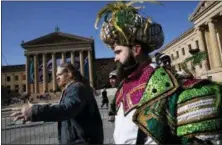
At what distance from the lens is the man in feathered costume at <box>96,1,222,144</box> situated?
139cm

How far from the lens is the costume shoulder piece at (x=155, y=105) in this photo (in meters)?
1.46

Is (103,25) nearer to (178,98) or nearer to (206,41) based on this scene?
(178,98)

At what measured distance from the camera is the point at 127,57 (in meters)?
1.81

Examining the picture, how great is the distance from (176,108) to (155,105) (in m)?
0.10

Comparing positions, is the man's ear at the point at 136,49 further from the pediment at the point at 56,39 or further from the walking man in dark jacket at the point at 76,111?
the pediment at the point at 56,39

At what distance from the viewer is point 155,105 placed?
148 cm

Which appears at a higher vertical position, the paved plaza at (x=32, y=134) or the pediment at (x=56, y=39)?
the pediment at (x=56, y=39)

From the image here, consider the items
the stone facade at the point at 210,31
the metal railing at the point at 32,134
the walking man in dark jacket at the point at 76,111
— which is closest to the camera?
the walking man in dark jacket at the point at 76,111

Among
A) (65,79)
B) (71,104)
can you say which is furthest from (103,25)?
(65,79)

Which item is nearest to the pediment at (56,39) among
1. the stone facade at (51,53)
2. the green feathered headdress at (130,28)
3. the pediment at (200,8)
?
the stone facade at (51,53)

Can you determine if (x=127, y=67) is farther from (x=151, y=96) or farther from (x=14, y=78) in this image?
(x=14, y=78)

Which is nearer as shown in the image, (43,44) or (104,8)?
(104,8)

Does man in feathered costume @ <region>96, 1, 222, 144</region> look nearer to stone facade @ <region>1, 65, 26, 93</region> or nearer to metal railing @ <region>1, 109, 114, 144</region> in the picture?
metal railing @ <region>1, 109, 114, 144</region>

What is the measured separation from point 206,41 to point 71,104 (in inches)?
1622
